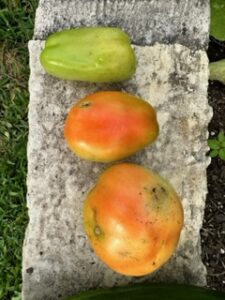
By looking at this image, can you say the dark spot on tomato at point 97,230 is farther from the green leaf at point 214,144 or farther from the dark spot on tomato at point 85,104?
the green leaf at point 214,144

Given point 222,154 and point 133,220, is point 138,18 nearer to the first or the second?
point 222,154

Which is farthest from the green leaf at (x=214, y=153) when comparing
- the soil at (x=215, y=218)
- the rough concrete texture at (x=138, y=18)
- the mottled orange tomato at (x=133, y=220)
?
the mottled orange tomato at (x=133, y=220)

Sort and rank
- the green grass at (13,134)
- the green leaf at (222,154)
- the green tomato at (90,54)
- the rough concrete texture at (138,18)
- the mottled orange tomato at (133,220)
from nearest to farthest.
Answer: the mottled orange tomato at (133,220)
the green tomato at (90,54)
the rough concrete texture at (138,18)
the green leaf at (222,154)
the green grass at (13,134)

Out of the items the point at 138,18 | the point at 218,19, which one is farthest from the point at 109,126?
the point at 218,19

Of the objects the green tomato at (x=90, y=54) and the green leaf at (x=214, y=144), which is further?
the green leaf at (x=214, y=144)

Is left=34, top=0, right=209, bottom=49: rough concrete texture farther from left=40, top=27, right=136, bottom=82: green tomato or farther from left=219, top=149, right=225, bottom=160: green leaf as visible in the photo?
left=219, top=149, right=225, bottom=160: green leaf

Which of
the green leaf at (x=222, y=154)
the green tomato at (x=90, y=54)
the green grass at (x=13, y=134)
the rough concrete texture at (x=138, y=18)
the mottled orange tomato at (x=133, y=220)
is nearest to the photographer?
the mottled orange tomato at (x=133, y=220)
